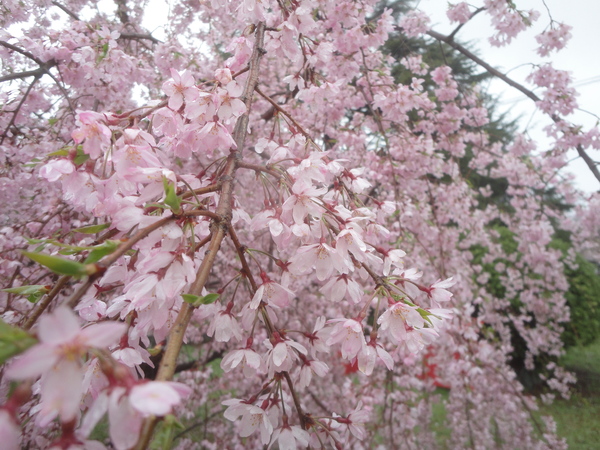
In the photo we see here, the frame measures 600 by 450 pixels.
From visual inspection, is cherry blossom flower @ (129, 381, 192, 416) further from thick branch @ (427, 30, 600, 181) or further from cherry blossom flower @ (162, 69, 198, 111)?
thick branch @ (427, 30, 600, 181)

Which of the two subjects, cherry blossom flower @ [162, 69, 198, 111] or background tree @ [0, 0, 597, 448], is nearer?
background tree @ [0, 0, 597, 448]

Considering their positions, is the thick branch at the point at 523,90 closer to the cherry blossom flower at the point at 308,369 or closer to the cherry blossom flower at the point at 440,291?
the cherry blossom flower at the point at 440,291

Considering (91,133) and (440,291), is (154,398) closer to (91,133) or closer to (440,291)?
(91,133)

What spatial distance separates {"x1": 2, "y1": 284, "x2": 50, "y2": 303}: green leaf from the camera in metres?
0.75

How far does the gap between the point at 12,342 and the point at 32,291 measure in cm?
45

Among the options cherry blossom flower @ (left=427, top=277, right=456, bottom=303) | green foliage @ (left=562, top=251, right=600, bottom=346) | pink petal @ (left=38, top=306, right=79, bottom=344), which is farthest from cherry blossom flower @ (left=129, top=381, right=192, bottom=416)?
green foliage @ (left=562, top=251, right=600, bottom=346)

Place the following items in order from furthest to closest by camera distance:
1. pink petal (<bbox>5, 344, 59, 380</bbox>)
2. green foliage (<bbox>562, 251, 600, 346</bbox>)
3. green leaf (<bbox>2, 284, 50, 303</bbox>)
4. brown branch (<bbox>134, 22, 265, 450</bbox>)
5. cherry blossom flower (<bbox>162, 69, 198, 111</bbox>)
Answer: green foliage (<bbox>562, 251, 600, 346</bbox>), cherry blossom flower (<bbox>162, 69, 198, 111</bbox>), green leaf (<bbox>2, 284, 50, 303</bbox>), brown branch (<bbox>134, 22, 265, 450</bbox>), pink petal (<bbox>5, 344, 59, 380</bbox>)

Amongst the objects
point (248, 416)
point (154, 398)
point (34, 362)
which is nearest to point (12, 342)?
point (34, 362)

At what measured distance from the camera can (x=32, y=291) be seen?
77 centimetres

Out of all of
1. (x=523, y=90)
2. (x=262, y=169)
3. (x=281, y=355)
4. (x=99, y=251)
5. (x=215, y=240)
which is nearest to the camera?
(x=99, y=251)

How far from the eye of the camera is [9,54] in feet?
7.37

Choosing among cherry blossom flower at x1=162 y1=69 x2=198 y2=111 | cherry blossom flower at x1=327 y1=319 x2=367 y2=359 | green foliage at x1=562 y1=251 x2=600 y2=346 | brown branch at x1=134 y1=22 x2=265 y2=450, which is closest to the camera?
brown branch at x1=134 y1=22 x2=265 y2=450

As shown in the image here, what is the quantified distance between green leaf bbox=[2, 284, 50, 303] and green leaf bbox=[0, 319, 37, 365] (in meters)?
0.41

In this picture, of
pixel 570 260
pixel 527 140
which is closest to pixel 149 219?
pixel 527 140
